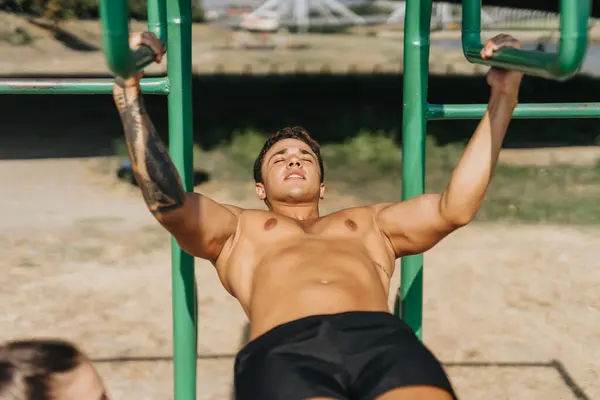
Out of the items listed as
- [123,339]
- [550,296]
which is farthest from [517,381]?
[123,339]

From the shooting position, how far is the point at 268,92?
32.7 ft

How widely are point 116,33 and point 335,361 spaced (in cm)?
77

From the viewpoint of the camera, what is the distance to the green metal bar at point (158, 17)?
1.93 meters

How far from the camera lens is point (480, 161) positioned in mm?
1683

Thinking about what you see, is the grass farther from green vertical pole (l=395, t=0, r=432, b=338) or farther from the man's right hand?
the man's right hand

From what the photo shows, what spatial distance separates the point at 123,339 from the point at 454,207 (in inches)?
77.9

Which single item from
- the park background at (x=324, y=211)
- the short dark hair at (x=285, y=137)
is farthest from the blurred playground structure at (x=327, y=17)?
the short dark hair at (x=285, y=137)

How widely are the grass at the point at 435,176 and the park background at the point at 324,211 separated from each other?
2cm

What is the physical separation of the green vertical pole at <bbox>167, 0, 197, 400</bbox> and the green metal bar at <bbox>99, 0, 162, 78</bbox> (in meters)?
0.78

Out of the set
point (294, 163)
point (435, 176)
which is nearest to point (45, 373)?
point (294, 163)

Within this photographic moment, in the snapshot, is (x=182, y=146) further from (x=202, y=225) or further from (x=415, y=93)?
(x=415, y=93)

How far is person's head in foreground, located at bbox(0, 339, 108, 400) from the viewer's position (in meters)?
1.05

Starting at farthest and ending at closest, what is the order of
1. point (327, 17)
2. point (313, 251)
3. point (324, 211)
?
point (327, 17), point (324, 211), point (313, 251)

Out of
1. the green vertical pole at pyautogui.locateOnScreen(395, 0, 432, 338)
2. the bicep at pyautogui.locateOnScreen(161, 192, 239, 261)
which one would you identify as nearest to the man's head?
the bicep at pyautogui.locateOnScreen(161, 192, 239, 261)
